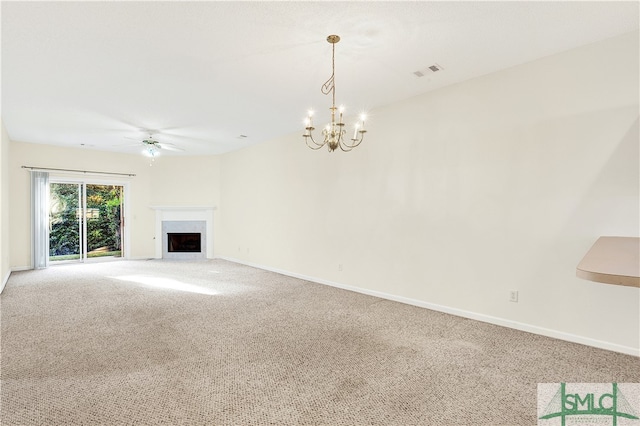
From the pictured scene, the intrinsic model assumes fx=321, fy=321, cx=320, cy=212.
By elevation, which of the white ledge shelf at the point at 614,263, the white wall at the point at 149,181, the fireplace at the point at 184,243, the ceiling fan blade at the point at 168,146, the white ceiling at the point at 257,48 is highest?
the white ceiling at the point at 257,48

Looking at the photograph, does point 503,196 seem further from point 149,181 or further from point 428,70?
point 149,181

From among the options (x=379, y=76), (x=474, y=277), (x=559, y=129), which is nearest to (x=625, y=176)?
(x=559, y=129)

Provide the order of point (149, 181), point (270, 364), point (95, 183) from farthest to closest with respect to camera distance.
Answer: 1. point (149, 181)
2. point (95, 183)
3. point (270, 364)

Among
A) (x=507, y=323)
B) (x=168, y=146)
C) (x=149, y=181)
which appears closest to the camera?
(x=507, y=323)

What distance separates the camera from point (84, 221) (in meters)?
7.88

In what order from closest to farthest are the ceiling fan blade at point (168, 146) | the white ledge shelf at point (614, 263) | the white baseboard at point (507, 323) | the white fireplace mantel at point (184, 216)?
1. the white ledge shelf at point (614, 263)
2. the white baseboard at point (507, 323)
3. the ceiling fan blade at point (168, 146)
4. the white fireplace mantel at point (184, 216)

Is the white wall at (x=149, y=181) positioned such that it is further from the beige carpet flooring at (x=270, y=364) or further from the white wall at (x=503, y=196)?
the white wall at (x=503, y=196)

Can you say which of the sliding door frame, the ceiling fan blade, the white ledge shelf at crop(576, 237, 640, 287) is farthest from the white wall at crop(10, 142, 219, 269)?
the white ledge shelf at crop(576, 237, 640, 287)

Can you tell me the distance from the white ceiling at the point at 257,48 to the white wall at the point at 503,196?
1.08ft

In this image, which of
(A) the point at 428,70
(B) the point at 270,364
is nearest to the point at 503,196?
(A) the point at 428,70

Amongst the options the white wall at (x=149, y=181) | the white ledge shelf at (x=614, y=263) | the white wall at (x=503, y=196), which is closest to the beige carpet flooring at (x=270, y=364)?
the white wall at (x=503, y=196)

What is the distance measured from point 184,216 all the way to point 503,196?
7787 mm

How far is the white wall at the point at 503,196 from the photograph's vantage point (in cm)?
295

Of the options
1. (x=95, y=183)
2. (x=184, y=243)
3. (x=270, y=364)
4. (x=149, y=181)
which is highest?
(x=149, y=181)
